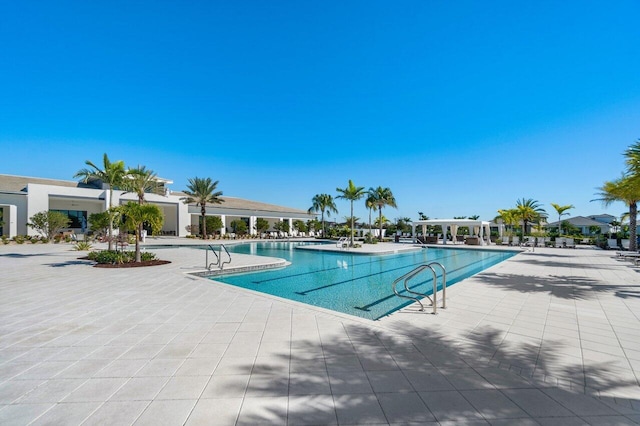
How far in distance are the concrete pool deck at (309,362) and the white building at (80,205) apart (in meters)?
21.5

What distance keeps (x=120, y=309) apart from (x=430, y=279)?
8.60m

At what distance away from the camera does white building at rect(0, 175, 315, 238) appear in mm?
24922

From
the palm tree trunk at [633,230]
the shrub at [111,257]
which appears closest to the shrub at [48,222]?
the shrub at [111,257]

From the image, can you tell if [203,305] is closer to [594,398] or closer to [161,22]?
[594,398]

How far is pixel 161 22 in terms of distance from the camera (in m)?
11.8

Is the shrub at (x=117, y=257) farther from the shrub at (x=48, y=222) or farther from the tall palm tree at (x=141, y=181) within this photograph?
the shrub at (x=48, y=222)

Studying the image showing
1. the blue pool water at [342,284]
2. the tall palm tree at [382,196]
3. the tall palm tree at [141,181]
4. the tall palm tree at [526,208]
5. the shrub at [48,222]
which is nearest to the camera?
the blue pool water at [342,284]

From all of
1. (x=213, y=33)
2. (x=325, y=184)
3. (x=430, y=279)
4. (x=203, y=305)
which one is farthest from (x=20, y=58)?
(x=325, y=184)

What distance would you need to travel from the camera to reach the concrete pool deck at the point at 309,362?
7.82 feet

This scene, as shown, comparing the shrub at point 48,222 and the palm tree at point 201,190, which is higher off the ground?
the palm tree at point 201,190

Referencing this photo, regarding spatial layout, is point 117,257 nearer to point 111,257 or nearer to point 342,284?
point 111,257

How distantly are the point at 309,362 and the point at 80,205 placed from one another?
37.2 metres

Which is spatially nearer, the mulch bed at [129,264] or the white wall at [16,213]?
the mulch bed at [129,264]

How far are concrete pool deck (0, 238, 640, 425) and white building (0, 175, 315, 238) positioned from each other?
21462 millimetres
